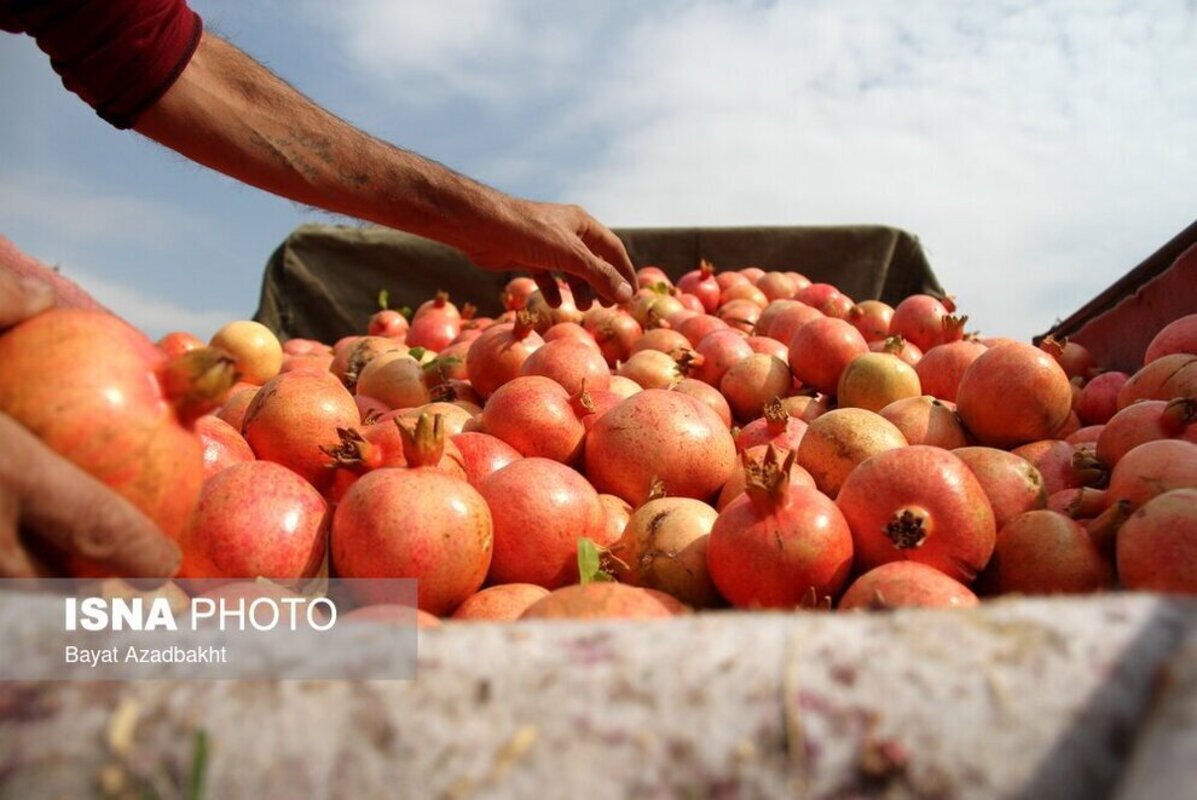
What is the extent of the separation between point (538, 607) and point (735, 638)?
22.8 inches

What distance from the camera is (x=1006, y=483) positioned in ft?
6.51

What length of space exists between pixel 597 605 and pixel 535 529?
1.94ft

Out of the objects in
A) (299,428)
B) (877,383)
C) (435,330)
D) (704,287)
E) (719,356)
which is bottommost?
(299,428)

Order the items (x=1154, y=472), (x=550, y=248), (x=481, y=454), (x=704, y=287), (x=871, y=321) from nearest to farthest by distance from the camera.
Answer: (x=1154, y=472)
(x=481, y=454)
(x=550, y=248)
(x=871, y=321)
(x=704, y=287)

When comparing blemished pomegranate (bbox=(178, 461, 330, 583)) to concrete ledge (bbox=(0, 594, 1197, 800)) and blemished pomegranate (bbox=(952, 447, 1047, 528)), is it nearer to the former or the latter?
concrete ledge (bbox=(0, 594, 1197, 800))

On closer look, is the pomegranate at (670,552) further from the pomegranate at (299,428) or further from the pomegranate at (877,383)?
the pomegranate at (877,383)

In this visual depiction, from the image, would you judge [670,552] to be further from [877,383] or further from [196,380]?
[877,383]

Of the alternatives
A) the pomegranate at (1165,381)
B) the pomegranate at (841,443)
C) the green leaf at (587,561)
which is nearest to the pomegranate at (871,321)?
the pomegranate at (1165,381)

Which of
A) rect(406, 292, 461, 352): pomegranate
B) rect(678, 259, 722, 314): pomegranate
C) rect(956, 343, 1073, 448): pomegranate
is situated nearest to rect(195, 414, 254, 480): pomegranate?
rect(956, 343, 1073, 448): pomegranate

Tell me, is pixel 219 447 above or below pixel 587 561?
above

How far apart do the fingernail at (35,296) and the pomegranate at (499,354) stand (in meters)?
2.12

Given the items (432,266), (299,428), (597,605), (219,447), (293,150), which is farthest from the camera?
(432,266)

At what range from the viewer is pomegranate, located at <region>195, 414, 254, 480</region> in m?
1.89

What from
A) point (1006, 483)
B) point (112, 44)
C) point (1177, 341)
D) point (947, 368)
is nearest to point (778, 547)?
point (1006, 483)
